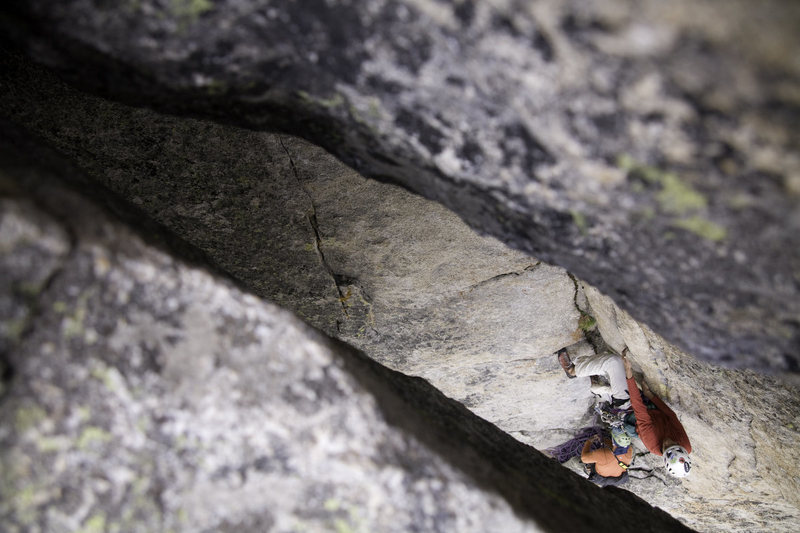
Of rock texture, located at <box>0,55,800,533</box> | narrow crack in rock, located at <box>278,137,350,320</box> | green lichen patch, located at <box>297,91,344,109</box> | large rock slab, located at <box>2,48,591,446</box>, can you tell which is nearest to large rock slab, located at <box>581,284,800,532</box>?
rock texture, located at <box>0,55,800,533</box>

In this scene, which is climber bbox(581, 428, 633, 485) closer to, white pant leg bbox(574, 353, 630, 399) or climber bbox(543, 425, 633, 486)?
climber bbox(543, 425, 633, 486)

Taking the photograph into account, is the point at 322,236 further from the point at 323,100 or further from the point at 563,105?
the point at 563,105

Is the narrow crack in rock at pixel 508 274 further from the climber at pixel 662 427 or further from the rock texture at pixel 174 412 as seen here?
the rock texture at pixel 174 412

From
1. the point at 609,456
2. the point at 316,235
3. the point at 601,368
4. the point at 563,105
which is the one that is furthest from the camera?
the point at 609,456

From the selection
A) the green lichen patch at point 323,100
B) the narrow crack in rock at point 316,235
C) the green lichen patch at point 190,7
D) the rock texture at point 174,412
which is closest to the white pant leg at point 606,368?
the narrow crack in rock at point 316,235

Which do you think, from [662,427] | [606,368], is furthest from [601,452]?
[606,368]

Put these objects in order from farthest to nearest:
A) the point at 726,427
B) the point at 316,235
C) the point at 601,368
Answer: the point at 601,368, the point at 726,427, the point at 316,235
